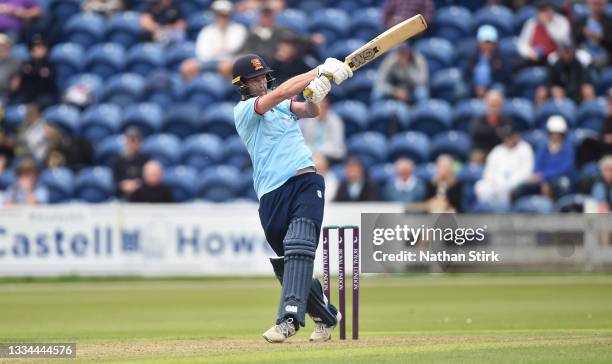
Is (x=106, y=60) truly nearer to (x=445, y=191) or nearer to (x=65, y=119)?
(x=65, y=119)

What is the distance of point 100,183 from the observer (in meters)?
17.0

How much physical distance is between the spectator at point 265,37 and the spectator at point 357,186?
248 centimetres

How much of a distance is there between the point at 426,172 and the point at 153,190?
12.9 ft

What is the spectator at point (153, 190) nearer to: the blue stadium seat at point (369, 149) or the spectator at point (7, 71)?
the blue stadium seat at point (369, 149)

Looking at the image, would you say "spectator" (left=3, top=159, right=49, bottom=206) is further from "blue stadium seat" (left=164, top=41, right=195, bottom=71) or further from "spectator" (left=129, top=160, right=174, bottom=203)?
"blue stadium seat" (left=164, top=41, right=195, bottom=71)

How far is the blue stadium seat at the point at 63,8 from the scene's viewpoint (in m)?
20.2

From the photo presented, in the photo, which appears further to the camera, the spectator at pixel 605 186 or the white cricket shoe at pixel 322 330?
the spectator at pixel 605 186

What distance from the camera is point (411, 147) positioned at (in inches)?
664

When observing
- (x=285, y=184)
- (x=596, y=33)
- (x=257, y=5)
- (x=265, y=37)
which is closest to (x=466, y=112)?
(x=596, y=33)

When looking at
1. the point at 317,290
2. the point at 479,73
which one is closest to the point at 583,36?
the point at 479,73

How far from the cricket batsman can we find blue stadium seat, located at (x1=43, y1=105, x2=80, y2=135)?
10510 mm

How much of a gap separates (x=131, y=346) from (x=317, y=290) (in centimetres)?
141

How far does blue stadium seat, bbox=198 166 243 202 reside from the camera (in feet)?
54.7

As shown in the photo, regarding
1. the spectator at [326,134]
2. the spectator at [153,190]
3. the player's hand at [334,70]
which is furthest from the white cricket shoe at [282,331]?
the spectator at [326,134]
